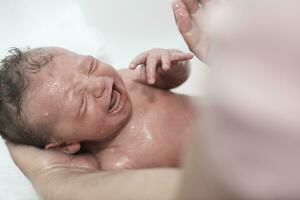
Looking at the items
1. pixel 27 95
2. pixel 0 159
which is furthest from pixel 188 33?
pixel 0 159

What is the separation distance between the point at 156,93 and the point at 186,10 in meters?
0.18

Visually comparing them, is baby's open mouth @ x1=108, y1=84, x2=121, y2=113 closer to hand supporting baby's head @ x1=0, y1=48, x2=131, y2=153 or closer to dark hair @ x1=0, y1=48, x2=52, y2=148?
hand supporting baby's head @ x1=0, y1=48, x2=131, y2=153

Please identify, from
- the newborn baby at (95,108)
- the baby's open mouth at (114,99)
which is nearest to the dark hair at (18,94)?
the newborn baby at (95,108)

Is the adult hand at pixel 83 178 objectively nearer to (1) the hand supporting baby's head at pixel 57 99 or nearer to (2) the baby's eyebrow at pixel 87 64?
(1) the hand supporting baby's head at pixel 57 99

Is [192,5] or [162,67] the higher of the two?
[192,5]

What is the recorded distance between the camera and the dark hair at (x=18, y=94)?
831 mm

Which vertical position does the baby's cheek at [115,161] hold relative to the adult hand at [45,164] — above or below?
below

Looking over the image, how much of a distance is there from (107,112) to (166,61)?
0.14 m

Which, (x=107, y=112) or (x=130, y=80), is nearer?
(x=107, y=112)

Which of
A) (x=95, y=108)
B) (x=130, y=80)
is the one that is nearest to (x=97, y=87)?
(x=95, y=108)

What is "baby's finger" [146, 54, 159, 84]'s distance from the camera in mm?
854

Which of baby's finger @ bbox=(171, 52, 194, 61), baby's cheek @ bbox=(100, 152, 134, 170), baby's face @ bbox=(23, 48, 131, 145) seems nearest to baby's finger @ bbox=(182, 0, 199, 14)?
baby's finger @ bbox=(171, 52, 194, 61)

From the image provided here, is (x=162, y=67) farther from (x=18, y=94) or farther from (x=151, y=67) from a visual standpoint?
(x=18, y=94)

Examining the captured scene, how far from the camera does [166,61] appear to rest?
84 cm
